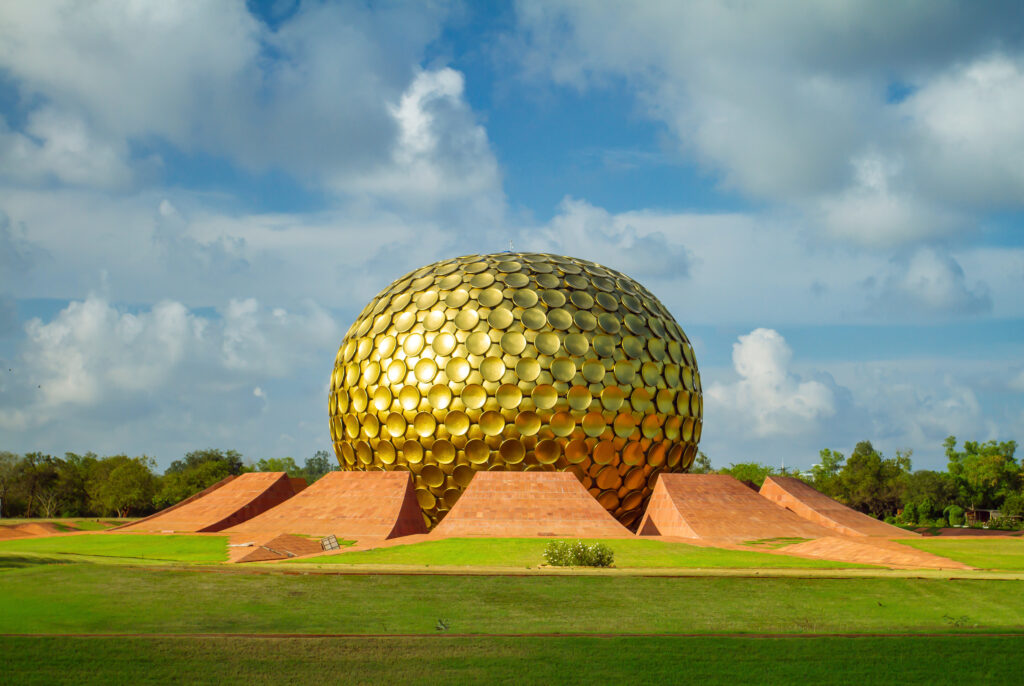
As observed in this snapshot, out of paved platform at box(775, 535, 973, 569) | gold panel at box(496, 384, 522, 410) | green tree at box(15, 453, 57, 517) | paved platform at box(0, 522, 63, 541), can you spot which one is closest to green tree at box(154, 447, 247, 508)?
green tree at box(15, 453, 57, 517)

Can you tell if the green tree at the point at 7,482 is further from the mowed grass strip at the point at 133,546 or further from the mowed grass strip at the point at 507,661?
the mowed grass strip at the point at 507,661

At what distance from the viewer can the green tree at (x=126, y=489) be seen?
45.0 meters

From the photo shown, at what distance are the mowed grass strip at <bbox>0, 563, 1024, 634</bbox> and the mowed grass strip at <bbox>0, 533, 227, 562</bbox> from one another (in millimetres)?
4350

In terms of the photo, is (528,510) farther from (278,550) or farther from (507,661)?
(507,661)

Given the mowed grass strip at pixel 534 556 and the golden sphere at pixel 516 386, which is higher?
the golden sphere at pixel 516 386

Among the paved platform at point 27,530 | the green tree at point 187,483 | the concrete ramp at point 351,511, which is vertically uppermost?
the green tree at point 187,483

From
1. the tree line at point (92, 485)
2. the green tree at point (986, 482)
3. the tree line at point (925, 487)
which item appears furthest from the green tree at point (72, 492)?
the green tree at point (986, 482)

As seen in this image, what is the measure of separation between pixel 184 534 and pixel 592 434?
11.8 metres

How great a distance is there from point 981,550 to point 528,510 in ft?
37.3

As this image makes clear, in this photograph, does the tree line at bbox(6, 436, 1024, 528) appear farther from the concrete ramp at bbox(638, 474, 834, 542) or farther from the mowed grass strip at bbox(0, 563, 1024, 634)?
the mowed grass strip at bbox(0, 563, 1024, 634)

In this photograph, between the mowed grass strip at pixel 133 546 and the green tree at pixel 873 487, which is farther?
the green tree at pixel 873 487

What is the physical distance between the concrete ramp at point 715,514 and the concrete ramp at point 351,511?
6.76 metres

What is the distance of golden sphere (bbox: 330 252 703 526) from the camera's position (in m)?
25.2

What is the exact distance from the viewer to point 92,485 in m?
49.0
